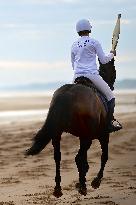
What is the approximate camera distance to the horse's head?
10875mm

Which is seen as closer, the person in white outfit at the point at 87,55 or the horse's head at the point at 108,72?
the person in white outfit at the point at 87,55

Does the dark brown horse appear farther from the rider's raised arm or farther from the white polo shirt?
the rider's raised arm

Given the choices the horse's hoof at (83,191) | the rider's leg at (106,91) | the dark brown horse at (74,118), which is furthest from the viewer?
the rider's leg at (106,91)

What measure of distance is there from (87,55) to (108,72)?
1.11 m

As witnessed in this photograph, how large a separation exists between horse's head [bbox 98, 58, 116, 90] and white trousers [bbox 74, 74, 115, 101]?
611mm

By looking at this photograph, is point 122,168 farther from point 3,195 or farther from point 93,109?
point 93,109

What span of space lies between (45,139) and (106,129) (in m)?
1.44

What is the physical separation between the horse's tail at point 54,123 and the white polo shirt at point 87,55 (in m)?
1.02

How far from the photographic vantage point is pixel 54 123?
9.16m

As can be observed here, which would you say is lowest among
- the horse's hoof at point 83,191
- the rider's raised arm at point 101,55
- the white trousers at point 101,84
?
the horse's hoof at point 83,191

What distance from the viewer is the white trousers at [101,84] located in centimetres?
996

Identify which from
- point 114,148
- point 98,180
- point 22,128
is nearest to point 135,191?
point 98,180

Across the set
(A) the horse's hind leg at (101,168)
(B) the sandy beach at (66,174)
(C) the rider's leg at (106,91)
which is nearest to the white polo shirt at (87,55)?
(C) the rider's leg at (106,91)

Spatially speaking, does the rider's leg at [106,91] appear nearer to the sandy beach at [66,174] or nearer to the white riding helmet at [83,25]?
the white riding helmet at [83,25]
